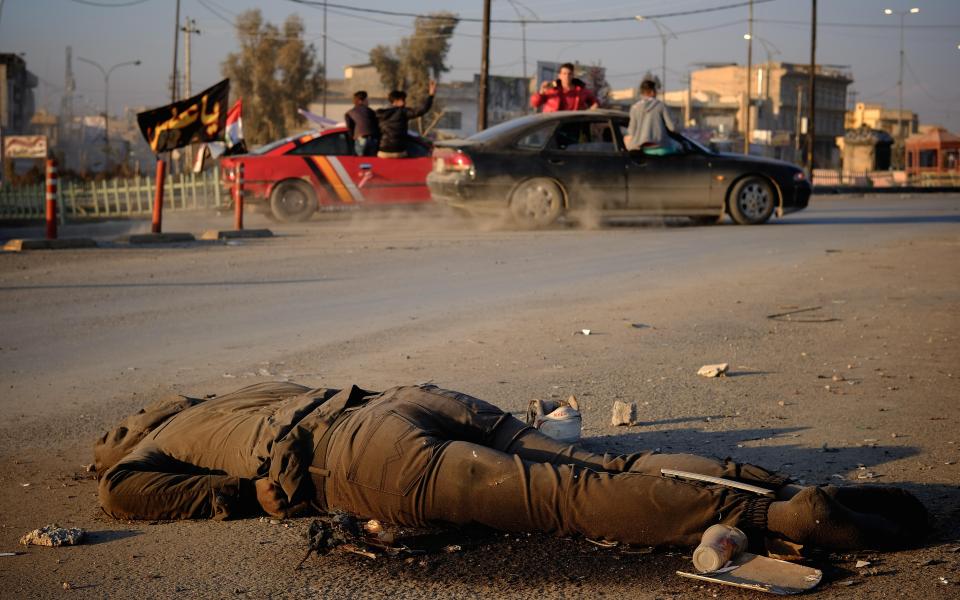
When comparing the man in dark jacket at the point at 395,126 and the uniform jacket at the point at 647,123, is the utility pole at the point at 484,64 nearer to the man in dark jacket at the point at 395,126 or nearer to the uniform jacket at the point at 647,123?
the man in dark jacket at the point at 395,126

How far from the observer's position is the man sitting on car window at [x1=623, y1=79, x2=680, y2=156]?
15.4m

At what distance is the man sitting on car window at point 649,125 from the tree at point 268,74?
58812 millimetres

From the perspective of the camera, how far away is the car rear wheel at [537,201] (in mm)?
15500

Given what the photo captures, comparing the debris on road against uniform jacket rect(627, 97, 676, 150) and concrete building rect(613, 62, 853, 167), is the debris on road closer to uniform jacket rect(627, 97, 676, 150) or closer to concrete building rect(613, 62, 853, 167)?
uniform jacket rect(627, 97, 676, 150)

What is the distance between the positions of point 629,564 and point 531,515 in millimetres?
339

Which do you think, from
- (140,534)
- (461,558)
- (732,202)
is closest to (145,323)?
(140,534)

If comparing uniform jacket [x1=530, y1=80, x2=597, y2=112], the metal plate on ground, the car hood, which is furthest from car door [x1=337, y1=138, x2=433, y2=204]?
the metal plate on ground

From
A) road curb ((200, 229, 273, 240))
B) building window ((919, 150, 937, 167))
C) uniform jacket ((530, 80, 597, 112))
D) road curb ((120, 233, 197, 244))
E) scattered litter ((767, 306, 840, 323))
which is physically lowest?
scattered litter ((767, 306, 840, 323))

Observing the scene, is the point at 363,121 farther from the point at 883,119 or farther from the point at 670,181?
the point at 883,119

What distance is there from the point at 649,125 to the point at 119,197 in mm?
14478

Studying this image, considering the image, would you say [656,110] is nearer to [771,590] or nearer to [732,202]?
[732,202]

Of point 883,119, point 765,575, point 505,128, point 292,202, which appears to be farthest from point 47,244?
point 883,119

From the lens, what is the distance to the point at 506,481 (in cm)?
340

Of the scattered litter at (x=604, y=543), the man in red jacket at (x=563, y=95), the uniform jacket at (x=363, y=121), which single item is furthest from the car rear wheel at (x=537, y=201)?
the scattered litter at (x=604, y=543)
